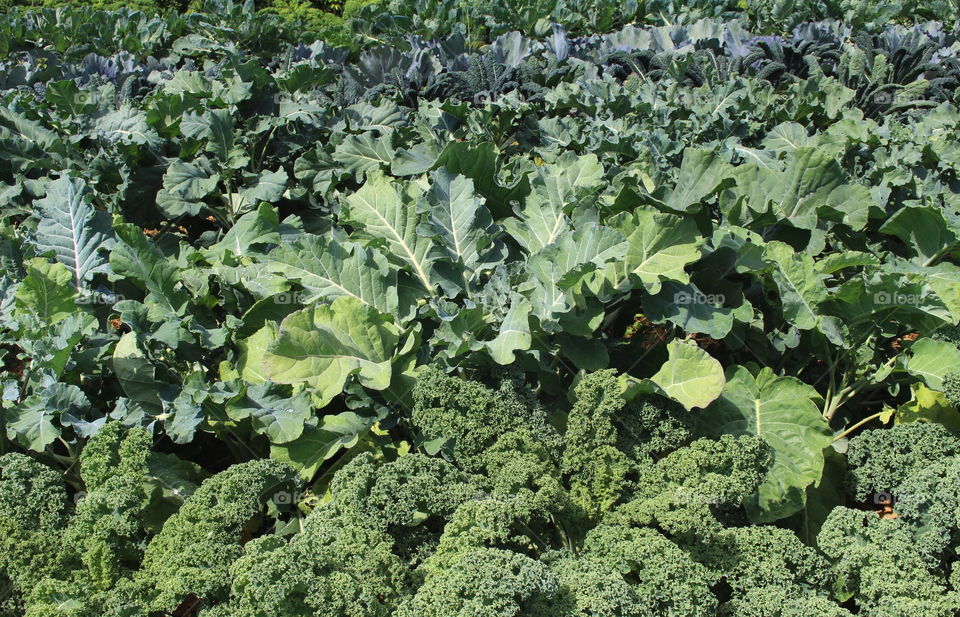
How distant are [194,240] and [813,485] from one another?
4.06 meters

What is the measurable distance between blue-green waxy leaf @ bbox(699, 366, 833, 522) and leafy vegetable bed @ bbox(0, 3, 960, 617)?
0.05 feet

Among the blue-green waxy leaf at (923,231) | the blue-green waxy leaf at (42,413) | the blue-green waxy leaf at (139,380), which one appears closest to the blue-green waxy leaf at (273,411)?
the blue-green waxy leaf at (139,380)

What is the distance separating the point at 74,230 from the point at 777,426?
11.2ft

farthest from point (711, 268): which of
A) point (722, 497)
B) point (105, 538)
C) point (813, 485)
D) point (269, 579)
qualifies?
point (105, 538)

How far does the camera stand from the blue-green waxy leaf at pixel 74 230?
160 inches

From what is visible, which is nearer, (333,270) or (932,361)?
(932,361)

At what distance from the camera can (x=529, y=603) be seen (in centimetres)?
249

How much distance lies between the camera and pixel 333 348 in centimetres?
349

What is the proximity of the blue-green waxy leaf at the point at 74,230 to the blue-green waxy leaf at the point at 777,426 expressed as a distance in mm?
2928

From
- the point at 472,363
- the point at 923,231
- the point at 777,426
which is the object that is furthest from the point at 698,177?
the point at 472,363

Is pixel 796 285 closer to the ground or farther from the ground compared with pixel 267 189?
farther from the ground

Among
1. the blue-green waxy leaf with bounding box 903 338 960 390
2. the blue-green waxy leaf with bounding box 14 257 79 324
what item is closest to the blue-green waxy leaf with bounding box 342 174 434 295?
the blue-green waxy leaf with bounding box 14 257 79 324

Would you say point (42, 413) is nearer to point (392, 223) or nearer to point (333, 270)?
point (333, 270)

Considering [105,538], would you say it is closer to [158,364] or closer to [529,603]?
Answer: [158,364]
